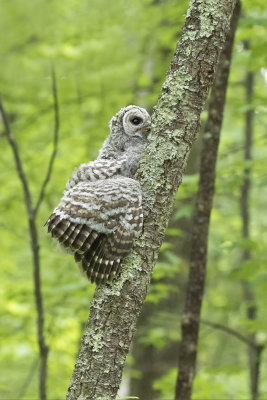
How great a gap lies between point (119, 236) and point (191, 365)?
6.35 ft

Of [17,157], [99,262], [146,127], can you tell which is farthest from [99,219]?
[17,157]

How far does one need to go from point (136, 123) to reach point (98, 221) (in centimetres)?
113

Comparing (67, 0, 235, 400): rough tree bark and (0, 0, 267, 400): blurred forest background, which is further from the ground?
(0, 0, 267, 400): blurred forest background

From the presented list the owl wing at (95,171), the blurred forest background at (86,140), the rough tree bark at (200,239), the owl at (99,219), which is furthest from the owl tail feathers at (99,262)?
the blurred forest background at (86,140)

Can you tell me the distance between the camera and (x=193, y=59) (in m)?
2.40

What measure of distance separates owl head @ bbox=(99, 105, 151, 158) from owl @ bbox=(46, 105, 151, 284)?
480 mm

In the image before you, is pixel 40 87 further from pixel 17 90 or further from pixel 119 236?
pixel 119 236

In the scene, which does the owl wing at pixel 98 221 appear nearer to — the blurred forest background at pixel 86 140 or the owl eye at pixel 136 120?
A: the owl eye at pixel 136 120

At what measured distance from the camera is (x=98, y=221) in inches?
104

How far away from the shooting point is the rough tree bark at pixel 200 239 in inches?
156

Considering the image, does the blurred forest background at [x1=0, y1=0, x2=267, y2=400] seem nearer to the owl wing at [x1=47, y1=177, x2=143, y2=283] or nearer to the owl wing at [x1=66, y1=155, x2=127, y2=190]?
the owl wing at [x1=66, y1=155, x2=127, y2=190]

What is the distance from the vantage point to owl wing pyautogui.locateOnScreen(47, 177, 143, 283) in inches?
94.9

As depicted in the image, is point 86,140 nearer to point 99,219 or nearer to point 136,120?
point 136,120

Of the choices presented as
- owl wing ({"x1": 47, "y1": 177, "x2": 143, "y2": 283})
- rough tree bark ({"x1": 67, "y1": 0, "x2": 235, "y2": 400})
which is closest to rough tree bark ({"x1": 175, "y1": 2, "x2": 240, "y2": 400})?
owl wing ({"x1": 47, "y1": 177, "x2": 143, "y2": 283})
